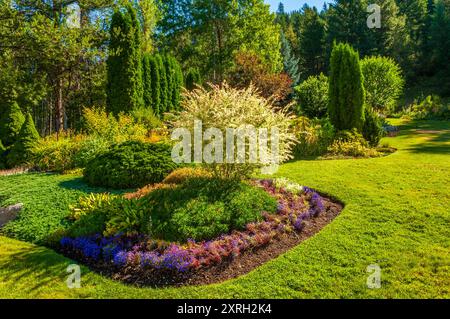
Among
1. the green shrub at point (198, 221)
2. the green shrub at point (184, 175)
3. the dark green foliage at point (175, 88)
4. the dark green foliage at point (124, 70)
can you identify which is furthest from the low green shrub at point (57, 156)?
the dark green foliage at point (175, 88)

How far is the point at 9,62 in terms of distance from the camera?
12375 millimetres

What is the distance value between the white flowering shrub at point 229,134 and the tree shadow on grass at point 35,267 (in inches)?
137

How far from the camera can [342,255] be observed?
18.5 ft

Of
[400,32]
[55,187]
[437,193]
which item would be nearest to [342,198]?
[437,193]

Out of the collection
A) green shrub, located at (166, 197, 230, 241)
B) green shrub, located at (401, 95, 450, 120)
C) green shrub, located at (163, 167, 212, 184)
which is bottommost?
green shrub, located at (166, 197, 230, 241)

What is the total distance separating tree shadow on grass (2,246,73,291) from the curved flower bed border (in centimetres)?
34

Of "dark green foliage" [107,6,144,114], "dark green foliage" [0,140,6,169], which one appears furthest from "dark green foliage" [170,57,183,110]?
"dark green foliage" [0,140,6,169]

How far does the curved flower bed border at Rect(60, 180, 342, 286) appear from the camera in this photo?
536 centimetres

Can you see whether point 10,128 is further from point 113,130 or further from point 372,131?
point 372,131

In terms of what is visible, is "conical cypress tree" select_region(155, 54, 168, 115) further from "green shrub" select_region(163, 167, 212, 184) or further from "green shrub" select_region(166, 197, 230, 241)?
"green shrub" select_region(166, 197, 230, 241)

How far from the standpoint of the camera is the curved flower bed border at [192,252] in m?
5.36

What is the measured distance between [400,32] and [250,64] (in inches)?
1240

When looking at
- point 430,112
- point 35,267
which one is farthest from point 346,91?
point 430,112

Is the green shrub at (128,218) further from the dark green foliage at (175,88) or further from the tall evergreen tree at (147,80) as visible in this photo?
the dark green foliage at (175,88)
